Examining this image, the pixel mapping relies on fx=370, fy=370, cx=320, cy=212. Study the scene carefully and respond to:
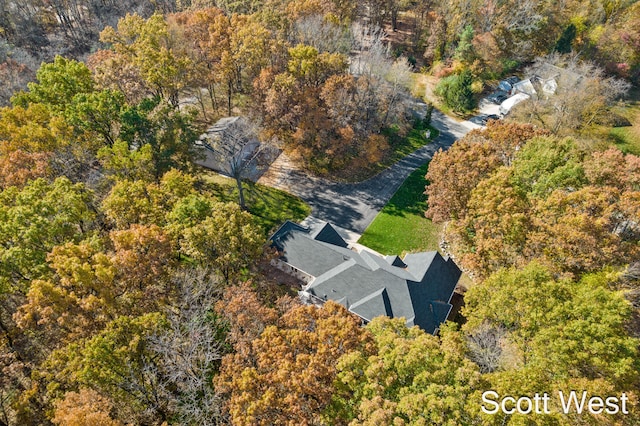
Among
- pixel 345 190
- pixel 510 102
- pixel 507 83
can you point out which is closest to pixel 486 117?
pixel 510 102

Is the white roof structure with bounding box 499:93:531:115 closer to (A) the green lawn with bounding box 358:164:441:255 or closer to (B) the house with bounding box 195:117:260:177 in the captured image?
(A) the green lawn with bounding box 358:164:441:255

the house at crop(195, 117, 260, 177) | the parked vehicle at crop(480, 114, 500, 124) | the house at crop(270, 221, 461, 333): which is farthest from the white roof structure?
the house at crop(195, 117, 260, 177)

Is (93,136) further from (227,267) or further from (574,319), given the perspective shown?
(574,319)

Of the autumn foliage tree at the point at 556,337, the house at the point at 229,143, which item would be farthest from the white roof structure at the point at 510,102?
the autumn foliage tree at the point at 556,337

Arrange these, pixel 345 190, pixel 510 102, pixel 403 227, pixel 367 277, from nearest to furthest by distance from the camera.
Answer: pixel 367 277 < pixel 403 227 < pixel 345 190 < pixel 510 102

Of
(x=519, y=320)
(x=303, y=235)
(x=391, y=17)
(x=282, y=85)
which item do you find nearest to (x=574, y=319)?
(x=519, y=320)

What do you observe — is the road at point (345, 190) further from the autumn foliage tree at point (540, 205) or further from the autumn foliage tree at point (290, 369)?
the autumn foliage tree at point (290, 369)

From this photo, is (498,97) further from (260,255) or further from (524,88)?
(260,255)
